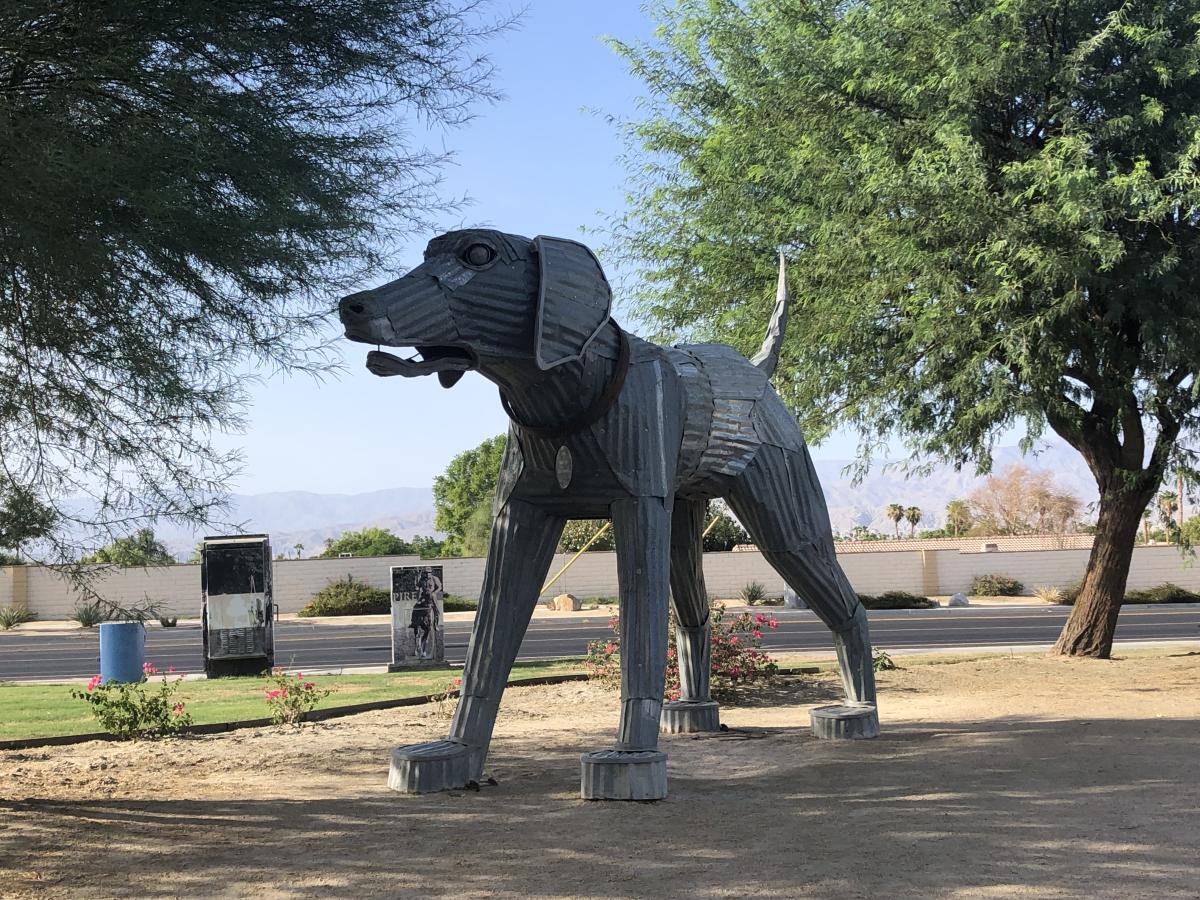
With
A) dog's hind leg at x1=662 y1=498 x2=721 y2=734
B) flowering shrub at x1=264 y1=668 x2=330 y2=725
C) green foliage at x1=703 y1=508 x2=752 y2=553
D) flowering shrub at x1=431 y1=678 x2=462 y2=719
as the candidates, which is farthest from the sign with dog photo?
green foliage at x1=703 y1=508 x2=752 y2=553

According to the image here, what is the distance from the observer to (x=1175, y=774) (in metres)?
6.36

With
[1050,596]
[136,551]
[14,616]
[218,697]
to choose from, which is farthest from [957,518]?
[136,551]

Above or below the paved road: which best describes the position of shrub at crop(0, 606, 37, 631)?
above

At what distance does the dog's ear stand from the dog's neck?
14 cm

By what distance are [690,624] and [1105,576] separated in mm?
7576

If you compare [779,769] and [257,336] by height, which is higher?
[257,336]

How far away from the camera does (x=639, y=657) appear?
5898 millimetres

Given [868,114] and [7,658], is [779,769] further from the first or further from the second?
[7,658]

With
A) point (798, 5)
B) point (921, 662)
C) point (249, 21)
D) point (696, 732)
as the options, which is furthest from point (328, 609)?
point (249, 21)

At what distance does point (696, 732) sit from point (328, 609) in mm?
28624

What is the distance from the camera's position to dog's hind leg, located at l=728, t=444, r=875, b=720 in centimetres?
717

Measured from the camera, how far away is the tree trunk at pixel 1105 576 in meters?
13.5

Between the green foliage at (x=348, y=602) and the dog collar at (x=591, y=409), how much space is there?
30502 millimetres

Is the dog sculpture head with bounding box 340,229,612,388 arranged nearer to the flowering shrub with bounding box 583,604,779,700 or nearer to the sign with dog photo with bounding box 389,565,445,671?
the flowering shrub with bounding box 583,604,779,700
